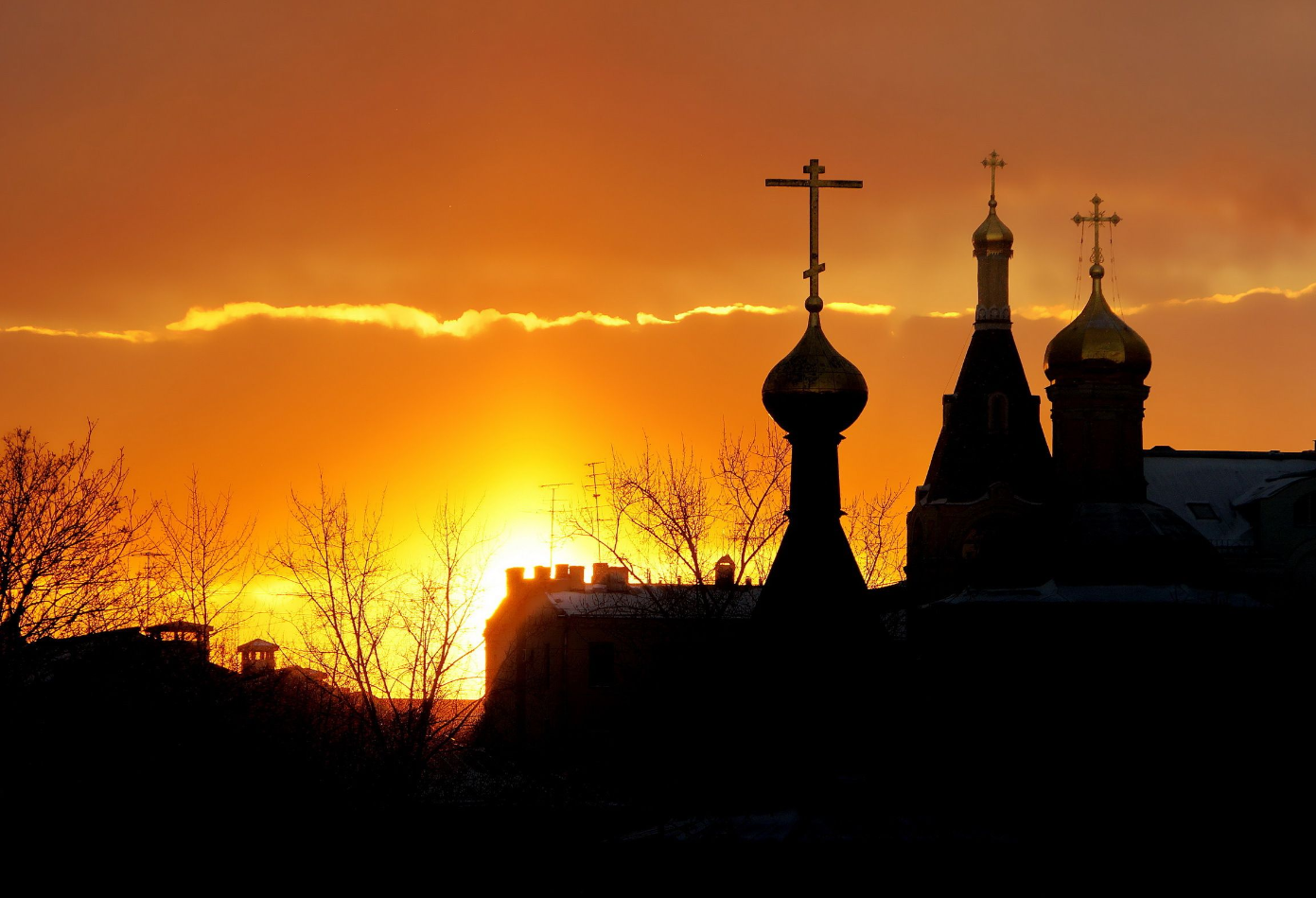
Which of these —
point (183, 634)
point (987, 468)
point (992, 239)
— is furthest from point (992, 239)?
point (183, 634)

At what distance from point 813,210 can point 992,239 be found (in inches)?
709

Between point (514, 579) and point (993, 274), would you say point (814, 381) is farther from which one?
point (514, 579)

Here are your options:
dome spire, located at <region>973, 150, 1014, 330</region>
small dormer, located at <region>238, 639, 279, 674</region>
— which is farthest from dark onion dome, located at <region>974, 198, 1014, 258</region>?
small dormer, located at <region>238, 639, 279, 674</region>

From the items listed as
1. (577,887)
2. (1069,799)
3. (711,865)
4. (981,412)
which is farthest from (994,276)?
(711,865)

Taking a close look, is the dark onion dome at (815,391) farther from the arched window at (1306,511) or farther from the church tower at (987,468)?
the arched window at (1306,511)

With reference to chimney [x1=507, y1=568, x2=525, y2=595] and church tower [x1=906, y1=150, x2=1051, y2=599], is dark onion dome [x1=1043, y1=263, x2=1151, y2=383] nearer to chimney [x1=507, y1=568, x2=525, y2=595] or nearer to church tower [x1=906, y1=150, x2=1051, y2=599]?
church tower [x1=906, y1=150, x2=1051, y2=599]

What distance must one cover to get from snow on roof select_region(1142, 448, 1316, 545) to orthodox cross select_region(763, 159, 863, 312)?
23.2 meters

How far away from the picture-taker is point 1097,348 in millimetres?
35406

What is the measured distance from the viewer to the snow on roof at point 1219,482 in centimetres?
3872

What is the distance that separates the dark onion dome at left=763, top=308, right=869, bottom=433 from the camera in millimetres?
17016

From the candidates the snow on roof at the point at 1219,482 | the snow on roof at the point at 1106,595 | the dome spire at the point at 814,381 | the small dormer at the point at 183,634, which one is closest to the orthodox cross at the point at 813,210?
the dome spire at the point at 814,381

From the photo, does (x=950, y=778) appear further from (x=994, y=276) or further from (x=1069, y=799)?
(x=994, y=276)

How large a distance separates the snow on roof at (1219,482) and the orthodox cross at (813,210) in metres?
23.2

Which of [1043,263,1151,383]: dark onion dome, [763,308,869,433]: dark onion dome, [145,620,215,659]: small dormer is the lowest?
[145,620,215,659]: small dormer
